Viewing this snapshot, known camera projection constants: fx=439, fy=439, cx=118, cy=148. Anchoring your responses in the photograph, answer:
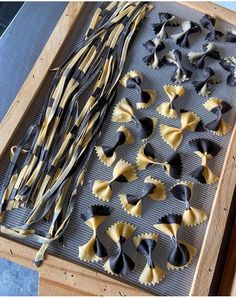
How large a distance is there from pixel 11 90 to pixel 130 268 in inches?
16.4

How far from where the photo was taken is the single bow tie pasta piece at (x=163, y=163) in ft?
2.44

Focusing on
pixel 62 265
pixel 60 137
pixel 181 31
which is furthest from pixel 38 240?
pixel 181 31

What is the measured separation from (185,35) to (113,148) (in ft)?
0.97

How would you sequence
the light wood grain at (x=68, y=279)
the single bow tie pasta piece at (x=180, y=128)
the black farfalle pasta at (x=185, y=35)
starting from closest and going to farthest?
1. the light wood grain at (x=68, y=279)
2. the single bow tie pasta piece at (x=180, y=128)
3. the black farfalle pasta at (x=185, y=35)

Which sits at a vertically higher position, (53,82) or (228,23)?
(228,23)

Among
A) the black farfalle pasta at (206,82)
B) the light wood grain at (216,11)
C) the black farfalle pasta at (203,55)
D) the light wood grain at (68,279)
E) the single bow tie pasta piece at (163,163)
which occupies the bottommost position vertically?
the light wood grain at (68,279)

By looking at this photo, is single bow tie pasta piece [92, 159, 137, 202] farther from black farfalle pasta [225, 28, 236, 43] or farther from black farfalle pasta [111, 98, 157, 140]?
black farfalle pasta [225, 28, 236, 43]

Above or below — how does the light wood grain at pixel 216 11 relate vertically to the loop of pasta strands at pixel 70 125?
above

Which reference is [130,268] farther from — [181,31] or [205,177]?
[181,31]

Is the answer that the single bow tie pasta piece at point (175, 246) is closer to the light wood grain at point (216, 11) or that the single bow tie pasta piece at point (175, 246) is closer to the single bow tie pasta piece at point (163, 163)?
the single bow tie pasta piece at point (163, 163)

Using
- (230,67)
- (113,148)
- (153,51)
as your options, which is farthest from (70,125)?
(230,67)

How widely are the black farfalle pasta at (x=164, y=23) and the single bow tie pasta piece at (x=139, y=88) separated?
4.3 inches

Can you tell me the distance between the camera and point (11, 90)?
2.80 ft

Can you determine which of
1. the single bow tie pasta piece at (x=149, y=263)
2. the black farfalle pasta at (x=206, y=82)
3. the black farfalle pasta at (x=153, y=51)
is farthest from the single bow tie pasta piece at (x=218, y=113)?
the single bow tie pasta piece at (x=149, y=263)
